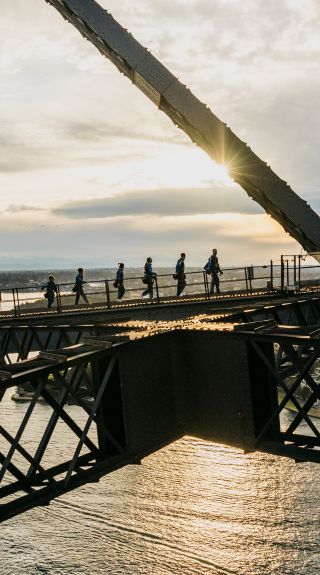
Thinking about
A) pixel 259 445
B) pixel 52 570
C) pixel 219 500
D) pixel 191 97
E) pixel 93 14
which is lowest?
pixel 52 570

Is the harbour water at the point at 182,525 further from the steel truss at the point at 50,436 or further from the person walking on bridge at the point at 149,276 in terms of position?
the steel truss at the point at 50,436

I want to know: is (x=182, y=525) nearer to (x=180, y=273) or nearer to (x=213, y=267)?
(x=180, y=273)

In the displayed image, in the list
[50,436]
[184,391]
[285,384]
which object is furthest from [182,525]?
[50,436]

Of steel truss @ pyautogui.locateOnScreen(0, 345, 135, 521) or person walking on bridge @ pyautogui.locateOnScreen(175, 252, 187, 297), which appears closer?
steel truss @ pyautogui.locateOnScreen(0, 345, 135, 521)

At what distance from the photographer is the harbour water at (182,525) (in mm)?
22797

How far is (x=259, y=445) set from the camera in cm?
821

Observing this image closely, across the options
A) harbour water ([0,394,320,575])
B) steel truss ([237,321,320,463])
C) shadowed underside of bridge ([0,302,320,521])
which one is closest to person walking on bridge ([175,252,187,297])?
harbour water ([0,394,320,575])

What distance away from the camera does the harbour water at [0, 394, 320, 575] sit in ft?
74.8

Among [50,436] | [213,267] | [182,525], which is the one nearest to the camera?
[50,436]

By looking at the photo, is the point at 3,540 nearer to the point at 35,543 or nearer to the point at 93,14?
the point at 35,543

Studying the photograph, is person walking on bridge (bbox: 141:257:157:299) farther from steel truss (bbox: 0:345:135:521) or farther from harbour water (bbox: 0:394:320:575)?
steel truss (bbox: 0:345:135:521)

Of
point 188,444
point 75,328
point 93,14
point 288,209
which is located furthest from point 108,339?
point 188,444

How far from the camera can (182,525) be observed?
2436cm

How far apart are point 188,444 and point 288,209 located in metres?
17.5
